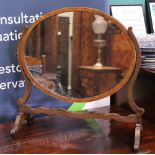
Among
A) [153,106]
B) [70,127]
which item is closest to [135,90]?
[153,106]

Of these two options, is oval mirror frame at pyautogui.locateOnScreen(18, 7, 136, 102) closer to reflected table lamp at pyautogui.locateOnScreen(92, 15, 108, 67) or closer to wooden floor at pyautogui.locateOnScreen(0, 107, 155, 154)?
reflected table lamp at pyautogui.locateOnScreen(92, 15, 108, 67)

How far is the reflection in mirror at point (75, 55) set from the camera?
82 centimetres

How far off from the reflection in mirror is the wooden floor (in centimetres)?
13

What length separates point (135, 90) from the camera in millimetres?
1024

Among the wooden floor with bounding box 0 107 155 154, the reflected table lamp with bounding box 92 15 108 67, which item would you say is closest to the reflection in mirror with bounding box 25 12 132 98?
the reflected table lamp with bounding box 92 15 108 67

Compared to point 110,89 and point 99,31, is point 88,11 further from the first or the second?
point 110,89

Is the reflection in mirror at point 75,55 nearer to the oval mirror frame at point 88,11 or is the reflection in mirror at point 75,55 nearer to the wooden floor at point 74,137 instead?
the oval mirror frame at point 88,11

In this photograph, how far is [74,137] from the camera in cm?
86

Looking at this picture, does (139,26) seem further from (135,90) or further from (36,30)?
(36,30)

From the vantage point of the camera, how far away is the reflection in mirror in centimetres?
82

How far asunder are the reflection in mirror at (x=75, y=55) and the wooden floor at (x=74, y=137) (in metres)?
0.13

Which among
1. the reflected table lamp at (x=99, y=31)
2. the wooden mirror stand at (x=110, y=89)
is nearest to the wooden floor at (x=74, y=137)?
the wooden mirror stand at (x=110, y=89)

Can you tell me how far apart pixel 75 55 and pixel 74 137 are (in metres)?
0.24

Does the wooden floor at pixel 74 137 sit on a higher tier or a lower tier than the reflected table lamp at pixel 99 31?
lower
